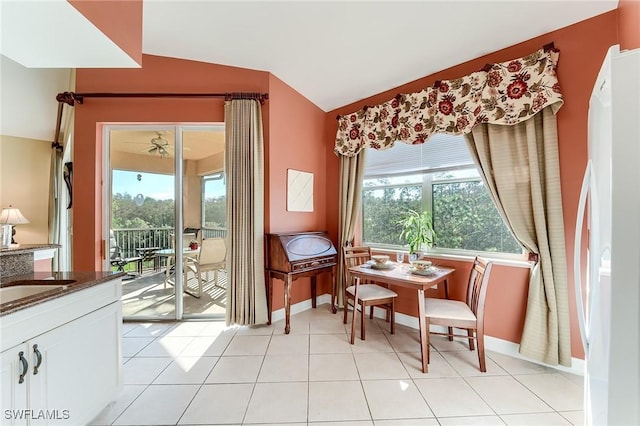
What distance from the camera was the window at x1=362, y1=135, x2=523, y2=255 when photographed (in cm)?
248

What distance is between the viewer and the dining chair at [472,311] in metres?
1.98

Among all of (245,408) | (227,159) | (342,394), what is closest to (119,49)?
(227,159)

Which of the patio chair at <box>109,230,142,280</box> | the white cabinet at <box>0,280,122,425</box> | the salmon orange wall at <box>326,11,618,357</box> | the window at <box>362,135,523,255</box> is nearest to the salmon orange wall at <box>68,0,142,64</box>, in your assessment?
the white cabinet at <box>0,280,122,425</box>

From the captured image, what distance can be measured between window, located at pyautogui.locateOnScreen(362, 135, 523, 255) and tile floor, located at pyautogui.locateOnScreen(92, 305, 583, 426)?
1056 millimetres

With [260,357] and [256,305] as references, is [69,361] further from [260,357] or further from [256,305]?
[256,305]

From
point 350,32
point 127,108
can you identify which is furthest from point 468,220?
point 127,108

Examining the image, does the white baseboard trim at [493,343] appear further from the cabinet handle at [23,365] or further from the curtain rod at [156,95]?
the curtain rod at [156,95]

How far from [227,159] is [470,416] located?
10.1ft

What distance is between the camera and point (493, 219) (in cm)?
242

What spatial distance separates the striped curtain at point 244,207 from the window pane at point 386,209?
1.50 m

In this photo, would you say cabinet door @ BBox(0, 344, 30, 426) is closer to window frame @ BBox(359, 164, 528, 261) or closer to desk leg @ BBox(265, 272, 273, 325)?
desk leg @ BBox(265, 272, 273, 325)

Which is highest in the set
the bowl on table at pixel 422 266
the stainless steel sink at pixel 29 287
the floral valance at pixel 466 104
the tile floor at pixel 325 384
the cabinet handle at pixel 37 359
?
the floral valance at pixel 466 104

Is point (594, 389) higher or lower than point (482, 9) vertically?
lower

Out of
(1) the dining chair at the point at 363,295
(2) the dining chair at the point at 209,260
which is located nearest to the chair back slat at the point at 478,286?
(1) the dining chair at the point at 363,295
